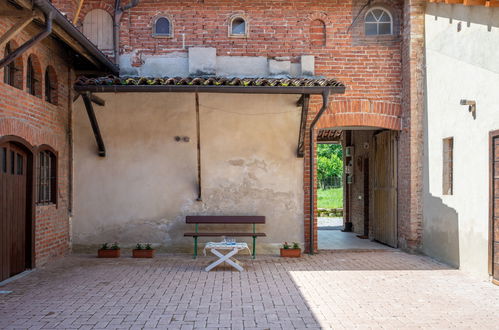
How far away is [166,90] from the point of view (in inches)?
358

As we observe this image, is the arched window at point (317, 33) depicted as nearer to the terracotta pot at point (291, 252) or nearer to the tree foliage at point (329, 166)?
the terracotta pot at point (291, 252)

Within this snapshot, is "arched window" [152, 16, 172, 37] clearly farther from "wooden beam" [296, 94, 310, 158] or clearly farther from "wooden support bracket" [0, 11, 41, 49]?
"wooden support bracket" [0, 11, 41, 49]

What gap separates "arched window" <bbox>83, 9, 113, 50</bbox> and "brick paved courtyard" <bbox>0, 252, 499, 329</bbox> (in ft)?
15.3

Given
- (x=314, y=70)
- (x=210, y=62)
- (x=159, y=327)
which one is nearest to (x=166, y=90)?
(x=210, y=62)

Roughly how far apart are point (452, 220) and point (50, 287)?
22.3 feet

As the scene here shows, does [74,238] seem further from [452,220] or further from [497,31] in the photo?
[497,31]

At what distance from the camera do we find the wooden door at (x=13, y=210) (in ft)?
25.5

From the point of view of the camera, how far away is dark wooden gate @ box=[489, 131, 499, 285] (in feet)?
24.7

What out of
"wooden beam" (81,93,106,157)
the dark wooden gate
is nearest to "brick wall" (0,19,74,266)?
"wooden beam" (81,93,106,157)

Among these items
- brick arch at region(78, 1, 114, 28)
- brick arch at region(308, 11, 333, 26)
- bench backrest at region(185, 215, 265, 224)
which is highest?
brick arch at region(78, 1, 114, 28)

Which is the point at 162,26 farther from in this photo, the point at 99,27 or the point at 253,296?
Result: the point at 253,296

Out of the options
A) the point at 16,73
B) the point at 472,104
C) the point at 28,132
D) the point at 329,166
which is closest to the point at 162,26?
the point at 16,73

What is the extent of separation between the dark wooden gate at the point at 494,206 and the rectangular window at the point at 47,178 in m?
7.66

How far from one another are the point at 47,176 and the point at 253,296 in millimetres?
5019
